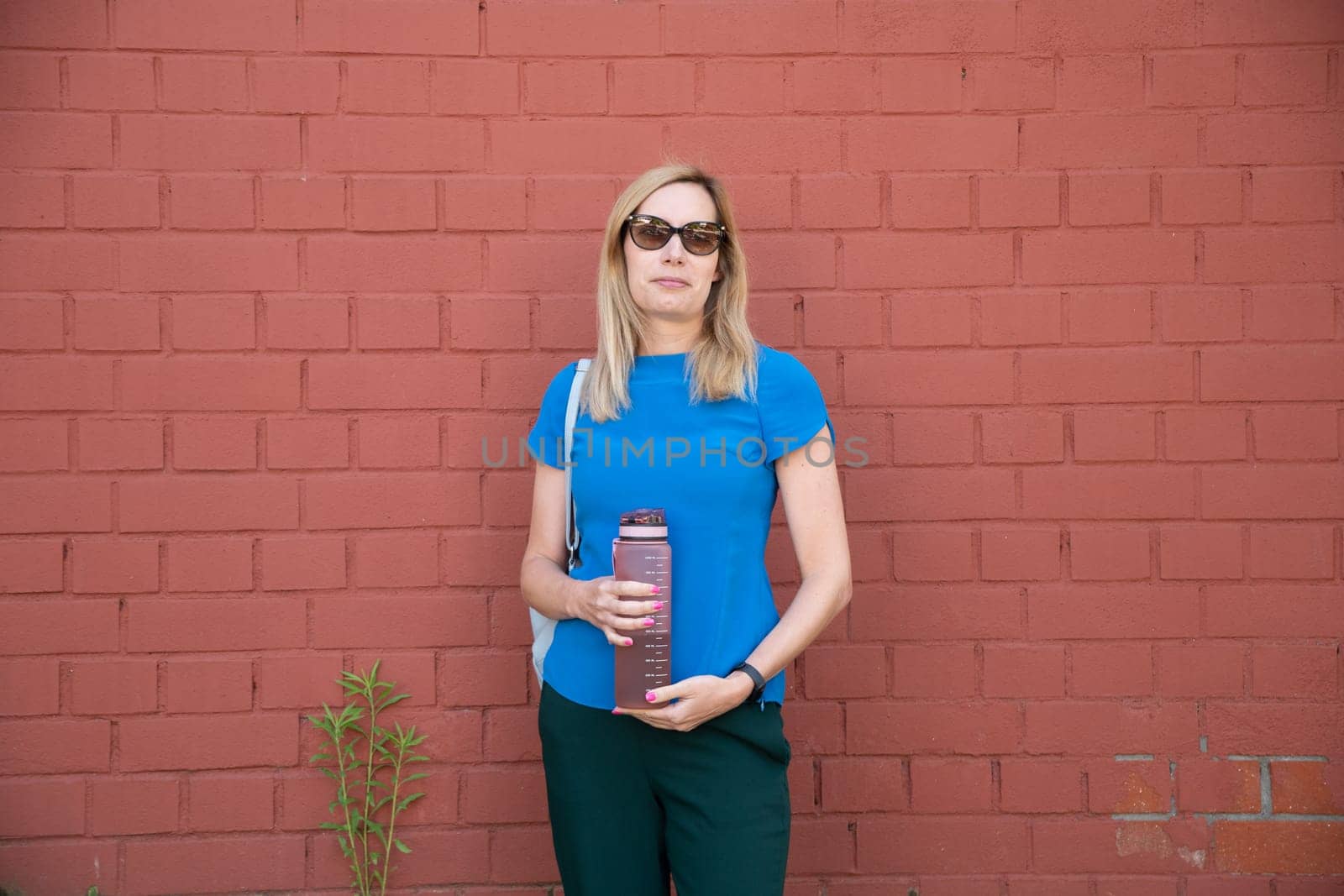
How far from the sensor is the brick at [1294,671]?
3.01 meters

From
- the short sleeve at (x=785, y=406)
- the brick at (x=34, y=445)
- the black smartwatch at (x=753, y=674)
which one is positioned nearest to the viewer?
the black smartwatch at (x=753, y=674)

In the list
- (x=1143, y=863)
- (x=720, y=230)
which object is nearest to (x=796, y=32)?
(x=720, y=230)

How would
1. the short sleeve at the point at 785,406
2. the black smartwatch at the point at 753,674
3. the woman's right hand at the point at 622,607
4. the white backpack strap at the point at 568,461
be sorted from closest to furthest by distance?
1. the woman's right hand at the point at 622,607
2. the black smartwatch at the point at 753,674
3. the short sleeve at the point at 785,406
4. the white backpack strap at the point at 568,461

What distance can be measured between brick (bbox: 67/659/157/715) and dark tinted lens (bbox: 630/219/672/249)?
191cm

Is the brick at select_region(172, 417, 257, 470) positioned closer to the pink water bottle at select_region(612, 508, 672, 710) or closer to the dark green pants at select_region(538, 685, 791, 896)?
the dark green pants at select_region(538, 685, 791, 896)

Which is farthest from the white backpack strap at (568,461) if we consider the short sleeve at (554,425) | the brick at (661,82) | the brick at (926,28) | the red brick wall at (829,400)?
the brick at (926,28)

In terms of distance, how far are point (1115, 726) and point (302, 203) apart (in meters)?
2.81

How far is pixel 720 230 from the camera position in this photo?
237cm

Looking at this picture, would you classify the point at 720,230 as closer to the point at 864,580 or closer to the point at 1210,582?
the point at 864,580

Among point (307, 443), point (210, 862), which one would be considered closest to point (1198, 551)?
point (307, 443)

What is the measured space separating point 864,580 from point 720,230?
120 cm

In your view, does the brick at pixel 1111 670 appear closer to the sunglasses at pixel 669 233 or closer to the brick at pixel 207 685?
the sunglasses at pixel 669 233

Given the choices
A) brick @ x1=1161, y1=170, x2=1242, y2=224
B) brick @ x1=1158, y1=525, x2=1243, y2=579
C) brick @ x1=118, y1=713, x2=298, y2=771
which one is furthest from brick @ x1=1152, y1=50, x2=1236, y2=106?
brick @ x1=118, y1=713, x2=298, y2=771

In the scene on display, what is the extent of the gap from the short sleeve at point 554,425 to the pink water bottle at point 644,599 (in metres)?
0.43
